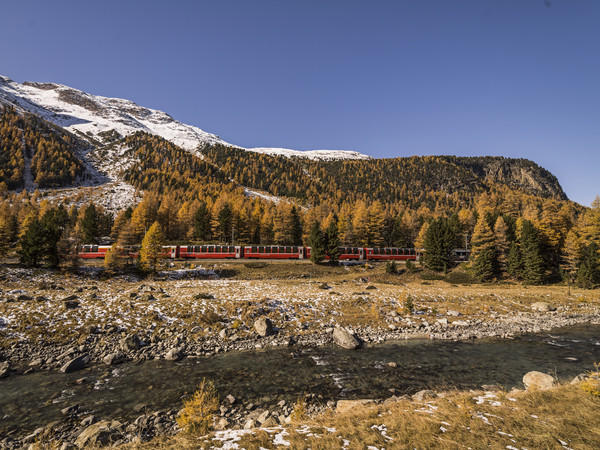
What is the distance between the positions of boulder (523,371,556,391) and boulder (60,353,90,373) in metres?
24.7

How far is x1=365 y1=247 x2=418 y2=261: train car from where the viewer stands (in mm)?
65000

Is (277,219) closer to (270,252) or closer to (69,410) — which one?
(270,252)

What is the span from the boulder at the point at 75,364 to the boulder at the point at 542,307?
4427cm

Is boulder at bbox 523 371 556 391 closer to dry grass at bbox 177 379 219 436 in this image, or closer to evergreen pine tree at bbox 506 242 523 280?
dry grass at bbox 177 379 219 436

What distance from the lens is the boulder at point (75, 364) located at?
16016 millimetres

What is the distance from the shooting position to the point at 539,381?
13.1 metres

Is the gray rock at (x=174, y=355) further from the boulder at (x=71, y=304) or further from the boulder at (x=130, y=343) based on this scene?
the boulder at (x=71, y=304)

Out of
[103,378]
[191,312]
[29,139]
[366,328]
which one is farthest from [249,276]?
[29,139]

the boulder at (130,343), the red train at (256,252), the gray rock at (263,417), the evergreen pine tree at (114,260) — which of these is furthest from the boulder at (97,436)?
the red train at (256,252)

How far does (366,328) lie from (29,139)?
763ft

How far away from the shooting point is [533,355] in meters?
19.3

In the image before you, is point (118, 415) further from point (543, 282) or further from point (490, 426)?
point (543, 282)

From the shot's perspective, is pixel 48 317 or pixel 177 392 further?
pixel 48 317

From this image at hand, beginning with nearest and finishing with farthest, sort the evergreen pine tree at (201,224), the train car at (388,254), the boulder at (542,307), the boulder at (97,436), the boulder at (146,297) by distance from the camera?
1. the boulder at (97,436)
2. the boulder at (146,297)
3. the boulder at (542,307)
4. the train car at (388,254)
5. the evergreen pine tree at (201,224)
